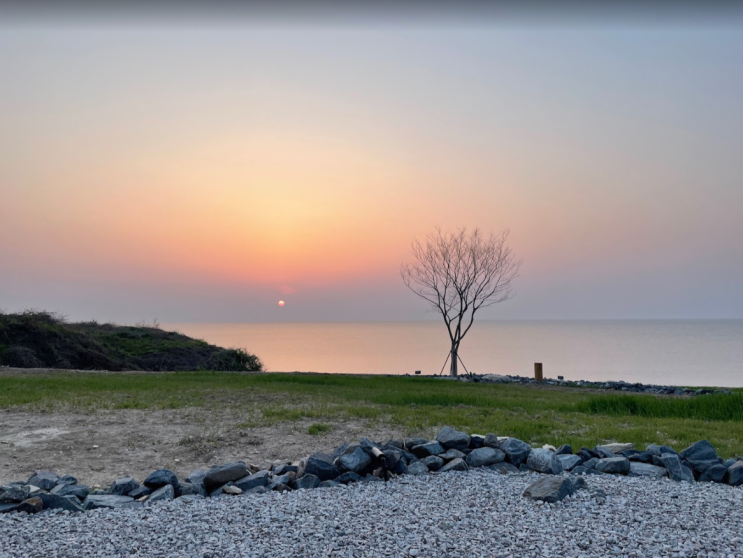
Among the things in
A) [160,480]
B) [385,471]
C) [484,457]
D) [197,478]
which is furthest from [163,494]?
[484,457]

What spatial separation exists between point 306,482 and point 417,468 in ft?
3.53

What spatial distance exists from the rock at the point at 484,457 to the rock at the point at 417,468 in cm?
52

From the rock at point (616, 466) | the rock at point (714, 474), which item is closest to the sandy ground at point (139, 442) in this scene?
the rock at point (616, 466)

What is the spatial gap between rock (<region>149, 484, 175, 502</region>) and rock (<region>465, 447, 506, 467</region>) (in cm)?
283

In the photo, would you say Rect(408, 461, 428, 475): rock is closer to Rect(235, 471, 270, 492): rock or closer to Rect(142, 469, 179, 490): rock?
Rect(235, 471, 270, 492): rock

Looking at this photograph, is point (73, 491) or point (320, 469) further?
point (320, 469)

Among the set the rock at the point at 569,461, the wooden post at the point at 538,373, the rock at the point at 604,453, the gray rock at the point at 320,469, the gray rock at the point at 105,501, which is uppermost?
the wooden post at the point at 538,373

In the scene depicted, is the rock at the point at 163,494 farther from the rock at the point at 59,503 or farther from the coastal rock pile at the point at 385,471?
the rock at the point at 59,503

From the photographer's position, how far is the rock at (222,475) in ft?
16.0

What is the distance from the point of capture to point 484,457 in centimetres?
534

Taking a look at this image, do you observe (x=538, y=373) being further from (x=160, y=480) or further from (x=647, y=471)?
(x=160, y=480)

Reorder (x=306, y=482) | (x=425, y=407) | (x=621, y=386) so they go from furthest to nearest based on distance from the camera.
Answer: (x=621, y=386)
(x=425, y=407)
(x=306, y=482)

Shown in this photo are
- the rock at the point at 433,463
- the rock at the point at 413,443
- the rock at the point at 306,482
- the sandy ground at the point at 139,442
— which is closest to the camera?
the rock at the point at 306,482

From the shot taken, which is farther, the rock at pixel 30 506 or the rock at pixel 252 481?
the rock at pixel 252 481
